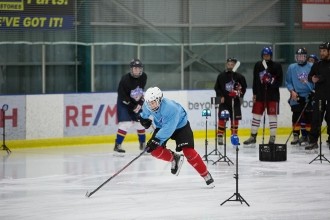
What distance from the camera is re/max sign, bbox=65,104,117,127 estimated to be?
14500 mm

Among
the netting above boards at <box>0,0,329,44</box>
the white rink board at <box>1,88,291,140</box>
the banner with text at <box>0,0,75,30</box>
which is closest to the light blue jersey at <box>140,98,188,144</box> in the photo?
the white rink board at <box>1,88,291,140</box>

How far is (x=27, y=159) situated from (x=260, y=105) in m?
3.55

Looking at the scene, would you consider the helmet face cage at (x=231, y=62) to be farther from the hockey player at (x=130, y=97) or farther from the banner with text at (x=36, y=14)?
the banner with text at (x=36, y=14)

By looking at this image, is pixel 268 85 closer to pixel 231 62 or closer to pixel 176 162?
pixel 231 62

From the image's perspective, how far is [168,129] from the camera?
30.9ft

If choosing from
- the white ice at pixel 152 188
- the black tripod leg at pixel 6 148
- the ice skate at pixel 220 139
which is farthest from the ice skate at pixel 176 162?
the ice skate at pixel 220 139

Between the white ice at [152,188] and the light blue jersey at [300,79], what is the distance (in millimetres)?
1064

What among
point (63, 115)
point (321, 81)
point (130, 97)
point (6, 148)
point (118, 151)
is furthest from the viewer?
point (63, 115)

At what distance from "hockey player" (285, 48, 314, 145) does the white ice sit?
846 mm

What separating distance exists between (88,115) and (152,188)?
477cm

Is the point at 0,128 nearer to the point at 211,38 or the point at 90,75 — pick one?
the point at 90,75

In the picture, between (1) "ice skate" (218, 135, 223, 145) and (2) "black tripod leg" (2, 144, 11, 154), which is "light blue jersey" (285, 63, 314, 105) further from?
(2) "black tripod leg" (2, 144, 11, 154)

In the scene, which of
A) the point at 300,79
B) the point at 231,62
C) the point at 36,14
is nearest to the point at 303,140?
the point at 300,79

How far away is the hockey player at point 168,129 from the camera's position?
9383 mm
